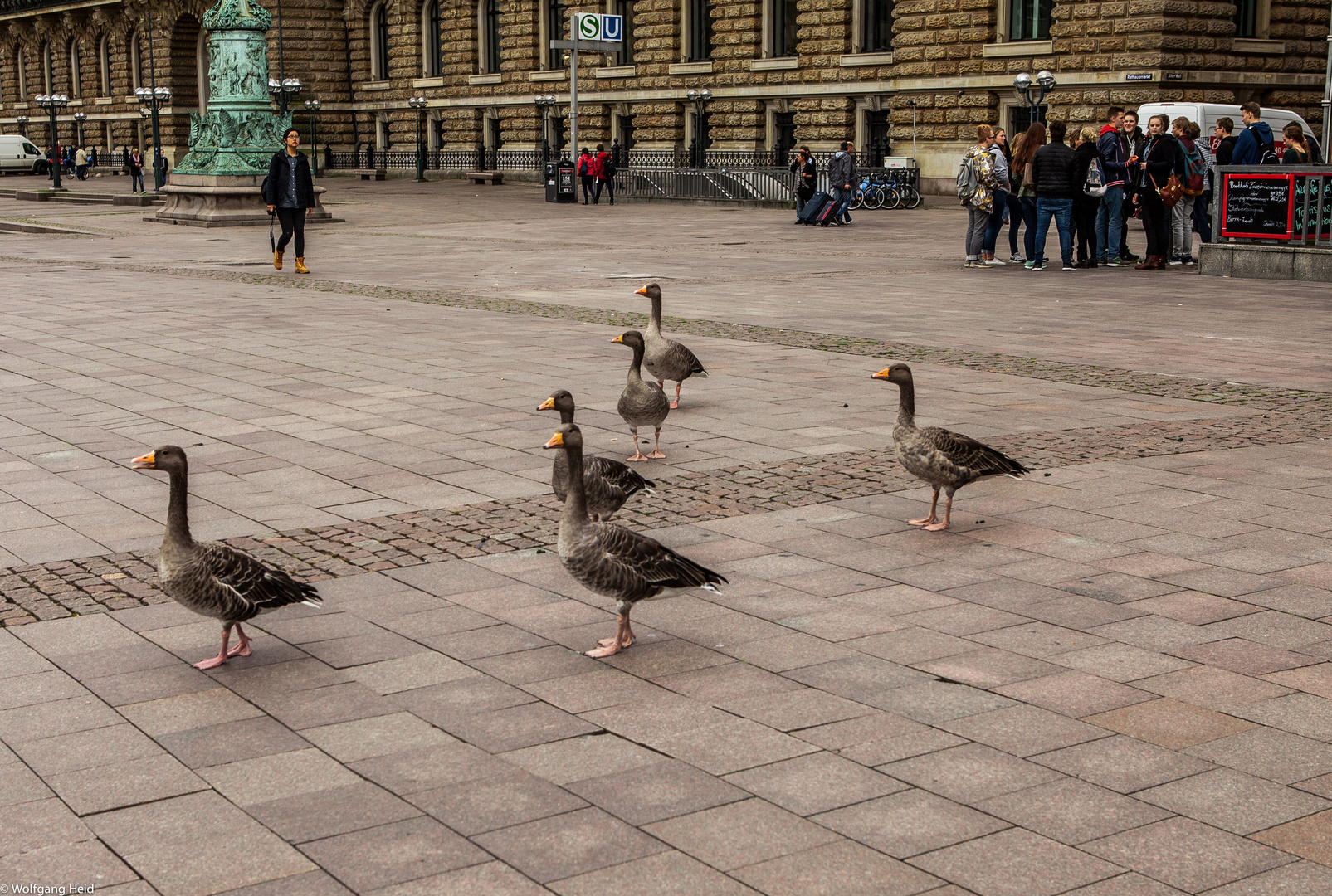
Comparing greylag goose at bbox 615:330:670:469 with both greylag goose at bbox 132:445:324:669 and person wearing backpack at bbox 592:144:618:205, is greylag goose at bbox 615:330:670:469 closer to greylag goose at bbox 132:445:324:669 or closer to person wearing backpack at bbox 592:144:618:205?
greylag goose at bbox 132:445:324:669

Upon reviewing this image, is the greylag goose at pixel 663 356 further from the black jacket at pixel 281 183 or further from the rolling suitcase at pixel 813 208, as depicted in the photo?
the rolling suitcase at pixel 813 208

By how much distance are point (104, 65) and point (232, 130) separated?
157 ft

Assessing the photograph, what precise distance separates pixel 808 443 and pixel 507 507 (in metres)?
2.12

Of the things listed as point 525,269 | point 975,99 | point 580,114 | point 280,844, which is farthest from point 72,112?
point 280,844

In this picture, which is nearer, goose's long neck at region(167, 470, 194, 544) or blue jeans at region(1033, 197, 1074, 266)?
goose's long neck at region(167, 470, 194, 544)

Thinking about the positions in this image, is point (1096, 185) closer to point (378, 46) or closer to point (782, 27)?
point (782, 27)

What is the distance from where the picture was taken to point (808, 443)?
28.1ft

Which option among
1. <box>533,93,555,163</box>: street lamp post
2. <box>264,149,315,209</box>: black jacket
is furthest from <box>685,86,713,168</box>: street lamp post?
<box>264,149,315,209</box>: black jacket

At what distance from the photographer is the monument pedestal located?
3047cm

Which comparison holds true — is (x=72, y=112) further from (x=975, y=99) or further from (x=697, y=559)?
(x=697, y=559)

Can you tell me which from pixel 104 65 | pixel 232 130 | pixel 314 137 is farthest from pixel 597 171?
pixel 104 65

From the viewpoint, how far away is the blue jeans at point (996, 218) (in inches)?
768

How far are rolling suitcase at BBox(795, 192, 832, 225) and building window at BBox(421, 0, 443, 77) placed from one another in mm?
33175

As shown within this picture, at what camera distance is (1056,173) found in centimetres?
1856
